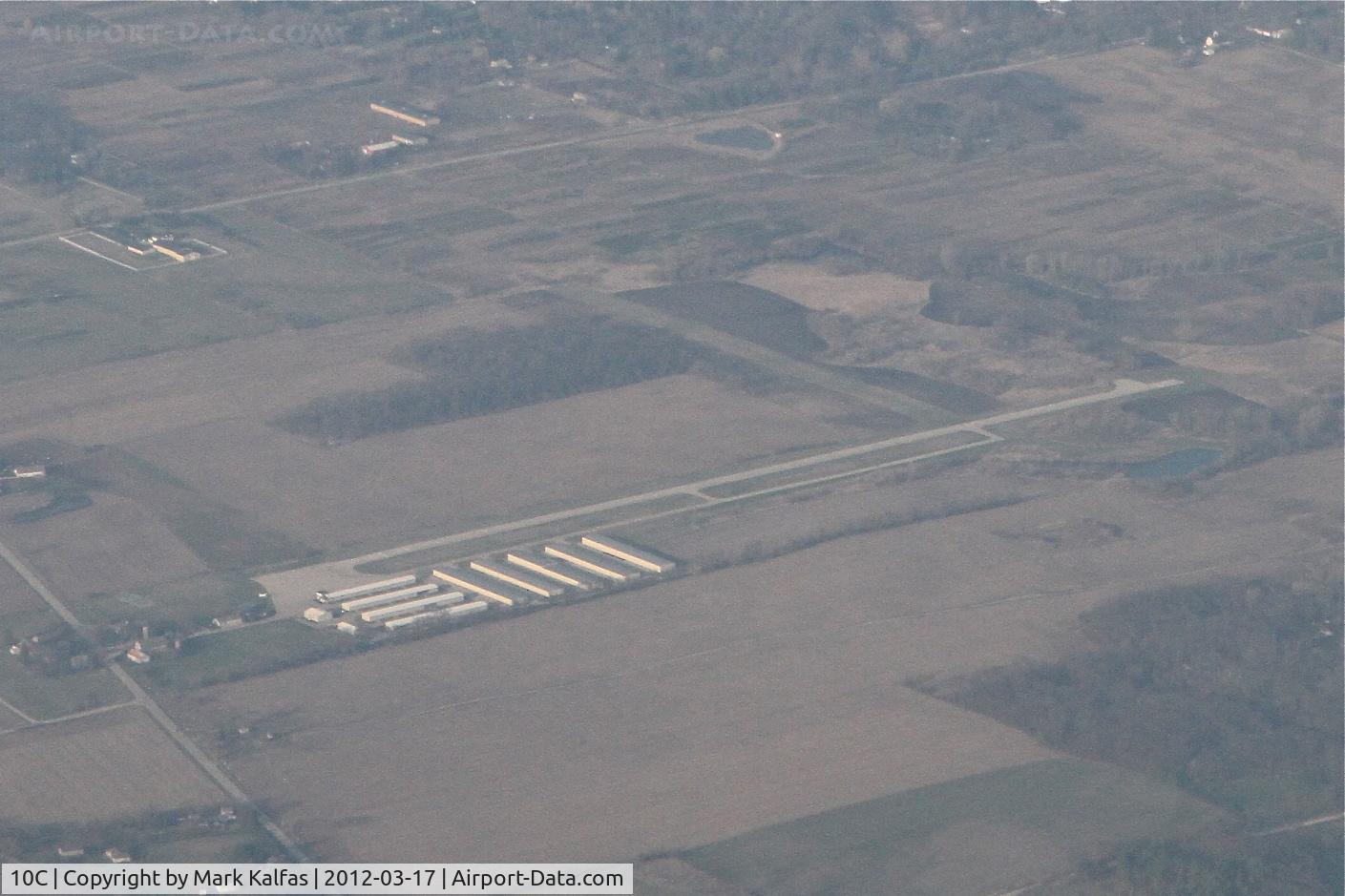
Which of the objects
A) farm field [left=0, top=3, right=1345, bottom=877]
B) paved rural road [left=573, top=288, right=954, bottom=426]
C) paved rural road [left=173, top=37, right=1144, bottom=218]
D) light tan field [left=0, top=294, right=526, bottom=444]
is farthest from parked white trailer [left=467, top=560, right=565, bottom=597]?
paved rural road [left=173, top=37, right=1144, bottom=218]

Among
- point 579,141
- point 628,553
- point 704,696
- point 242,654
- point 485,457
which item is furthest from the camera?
point 579,141

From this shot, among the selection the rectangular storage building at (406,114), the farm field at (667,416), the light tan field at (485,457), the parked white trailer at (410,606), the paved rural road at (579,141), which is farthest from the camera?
the rectangular storage building at (406,114)

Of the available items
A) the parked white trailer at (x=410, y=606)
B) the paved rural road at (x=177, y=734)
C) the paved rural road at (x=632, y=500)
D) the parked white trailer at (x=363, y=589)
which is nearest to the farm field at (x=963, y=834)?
the paved rural road at (x=177, y=734)

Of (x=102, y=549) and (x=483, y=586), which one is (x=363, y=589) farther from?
(x=102, y=549)

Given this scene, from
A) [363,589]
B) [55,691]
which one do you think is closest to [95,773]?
[55,691]

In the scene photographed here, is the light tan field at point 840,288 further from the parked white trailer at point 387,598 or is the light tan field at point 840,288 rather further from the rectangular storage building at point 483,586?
the parked white trailer at point 387,598
